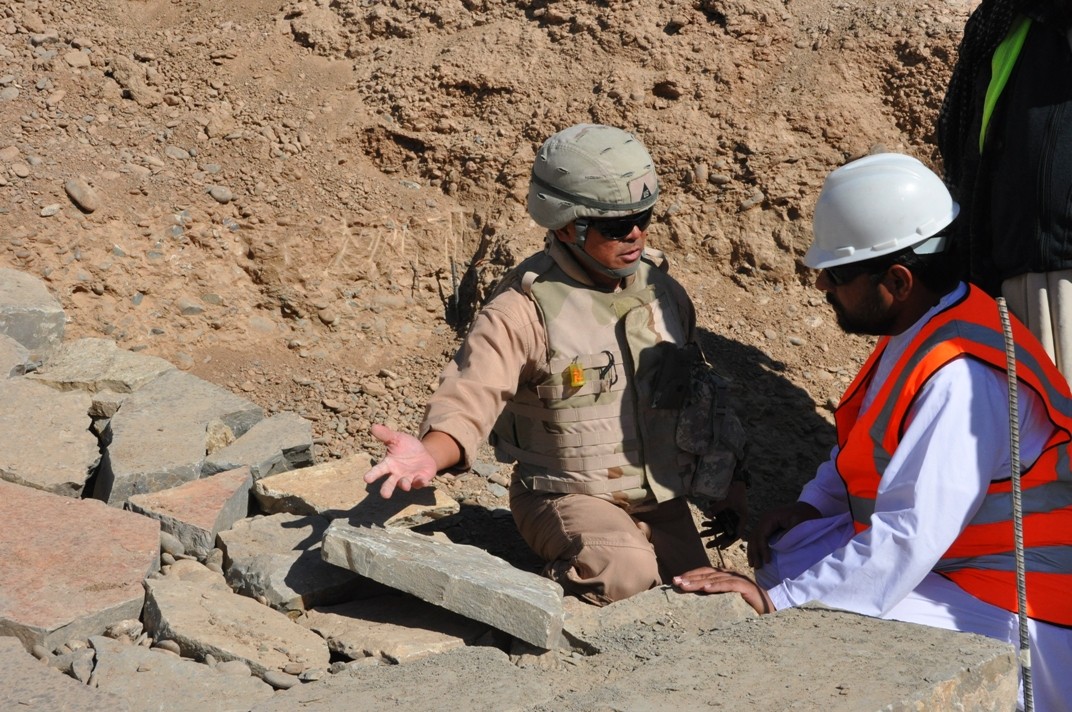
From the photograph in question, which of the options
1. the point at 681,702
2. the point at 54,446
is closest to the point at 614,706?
the point at 681,702

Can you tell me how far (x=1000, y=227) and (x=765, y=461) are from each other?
4.88ft

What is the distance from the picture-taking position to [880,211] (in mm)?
2910

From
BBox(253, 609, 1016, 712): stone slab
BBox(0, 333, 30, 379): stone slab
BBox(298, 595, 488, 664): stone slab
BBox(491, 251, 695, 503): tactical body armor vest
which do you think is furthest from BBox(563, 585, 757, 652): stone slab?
BBox(0, 333, 30, 379): stone slab

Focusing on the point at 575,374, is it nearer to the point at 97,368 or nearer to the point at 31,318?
the point at 97,368

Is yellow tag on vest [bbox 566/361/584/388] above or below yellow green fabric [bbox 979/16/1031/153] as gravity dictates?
below

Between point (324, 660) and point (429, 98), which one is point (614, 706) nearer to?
point (324, 660)

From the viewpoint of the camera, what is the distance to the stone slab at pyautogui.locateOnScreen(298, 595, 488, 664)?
3.03 metres

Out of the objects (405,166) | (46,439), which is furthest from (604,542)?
(405,166)

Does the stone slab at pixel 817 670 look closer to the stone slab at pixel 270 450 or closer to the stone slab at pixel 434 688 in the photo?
the stone slab at pixel 434 688

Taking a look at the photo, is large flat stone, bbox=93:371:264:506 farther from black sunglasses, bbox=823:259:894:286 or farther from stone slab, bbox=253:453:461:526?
black sunglasses, bbox=823:259:894:286

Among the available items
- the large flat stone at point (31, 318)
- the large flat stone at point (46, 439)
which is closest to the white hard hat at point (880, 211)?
the large flat stone at point (46, 439)

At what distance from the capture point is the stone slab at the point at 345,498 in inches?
148

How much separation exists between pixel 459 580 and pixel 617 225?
1.17 meters

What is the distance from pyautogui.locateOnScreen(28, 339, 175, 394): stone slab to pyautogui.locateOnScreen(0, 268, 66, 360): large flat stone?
64 mm
